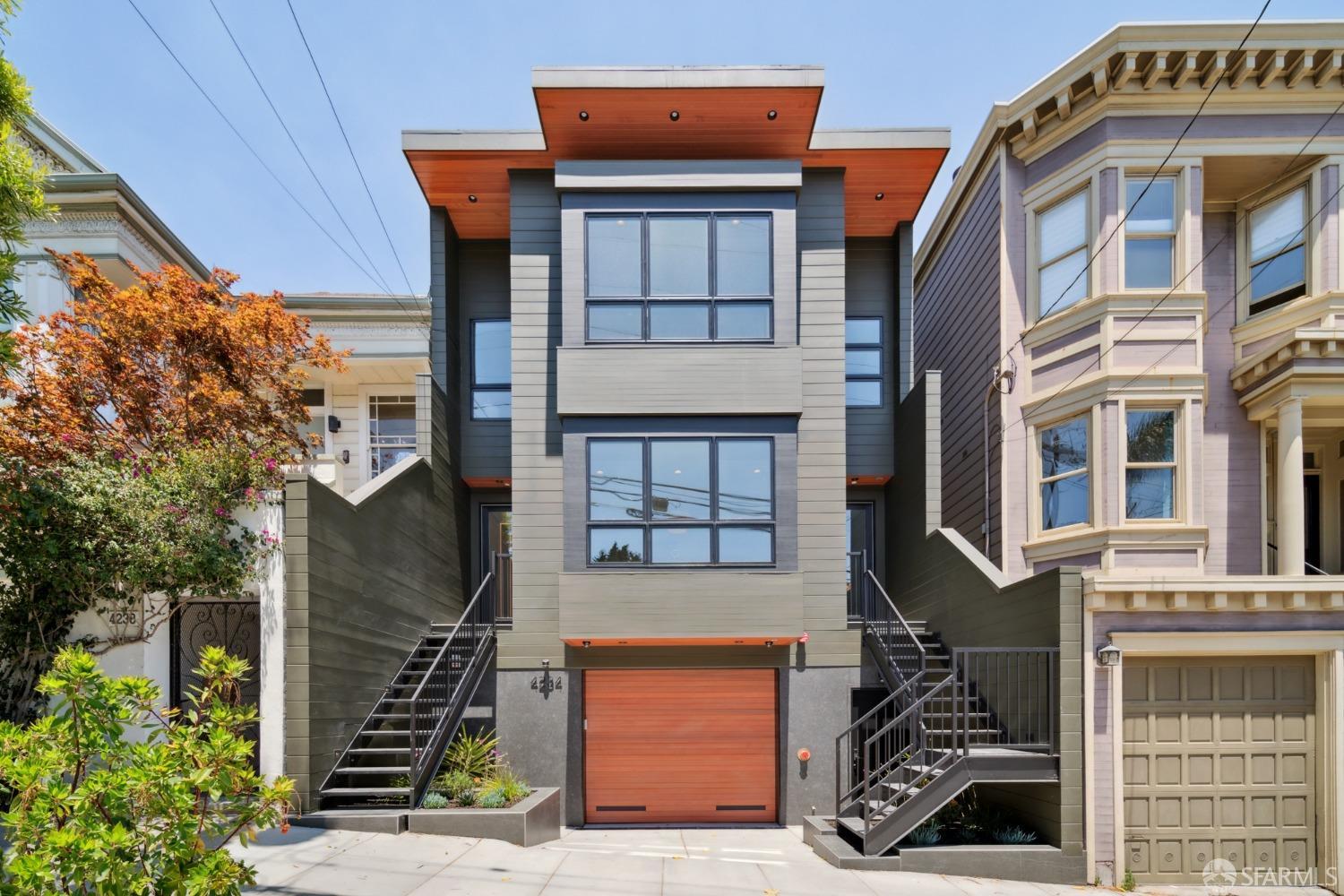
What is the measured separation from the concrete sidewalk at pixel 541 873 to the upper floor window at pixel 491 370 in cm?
640

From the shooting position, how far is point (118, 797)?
342 centimetres

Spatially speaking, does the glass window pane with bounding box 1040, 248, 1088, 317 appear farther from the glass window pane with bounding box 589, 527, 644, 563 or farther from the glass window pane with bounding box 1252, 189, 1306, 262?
the glass window pane with bounding box 589, 527, 644, 563

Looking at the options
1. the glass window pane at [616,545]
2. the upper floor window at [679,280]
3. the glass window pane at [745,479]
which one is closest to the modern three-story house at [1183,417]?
the glass window pane at [745,479]

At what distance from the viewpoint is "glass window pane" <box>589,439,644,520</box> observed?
9.88m

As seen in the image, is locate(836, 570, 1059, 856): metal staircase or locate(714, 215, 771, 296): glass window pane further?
locate(714, 215, 771, 296): glass window pane

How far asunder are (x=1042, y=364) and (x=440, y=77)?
867 cm

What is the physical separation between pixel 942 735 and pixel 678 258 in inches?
260

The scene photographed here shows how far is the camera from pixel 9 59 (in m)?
6.39

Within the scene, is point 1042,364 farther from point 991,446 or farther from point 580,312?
point 580,312

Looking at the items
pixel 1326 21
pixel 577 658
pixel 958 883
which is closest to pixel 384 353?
pixel 577 658

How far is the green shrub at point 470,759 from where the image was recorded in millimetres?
8875

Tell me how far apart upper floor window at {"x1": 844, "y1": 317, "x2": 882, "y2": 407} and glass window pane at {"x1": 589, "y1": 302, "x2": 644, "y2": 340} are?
13.2 ft

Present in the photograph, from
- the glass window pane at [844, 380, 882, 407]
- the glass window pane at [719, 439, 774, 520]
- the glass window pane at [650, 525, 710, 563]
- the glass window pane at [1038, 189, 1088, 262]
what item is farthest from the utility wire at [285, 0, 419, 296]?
the glass window pane at [650, 525, 710, 563]

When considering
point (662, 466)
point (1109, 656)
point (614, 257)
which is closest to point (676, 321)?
point (614, 257)
